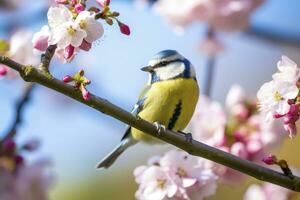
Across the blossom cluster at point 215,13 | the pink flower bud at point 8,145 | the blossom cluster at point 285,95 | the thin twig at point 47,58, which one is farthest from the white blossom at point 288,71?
the blossom cluster at point 215,13

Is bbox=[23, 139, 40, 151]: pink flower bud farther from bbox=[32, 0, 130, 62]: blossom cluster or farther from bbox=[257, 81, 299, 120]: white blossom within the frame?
bbox=[257, 81, 299, 120]: white blossom

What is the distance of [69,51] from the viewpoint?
1199 millimetres

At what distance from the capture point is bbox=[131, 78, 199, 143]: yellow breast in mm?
1552

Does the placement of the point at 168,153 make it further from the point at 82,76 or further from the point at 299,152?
the point at 299,152

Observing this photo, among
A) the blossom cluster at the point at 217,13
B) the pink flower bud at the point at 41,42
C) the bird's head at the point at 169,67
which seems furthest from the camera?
the blossom cluster at the point at 217,13

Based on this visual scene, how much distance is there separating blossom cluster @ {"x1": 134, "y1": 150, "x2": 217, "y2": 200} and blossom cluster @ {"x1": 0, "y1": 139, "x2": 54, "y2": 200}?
13.4 inches

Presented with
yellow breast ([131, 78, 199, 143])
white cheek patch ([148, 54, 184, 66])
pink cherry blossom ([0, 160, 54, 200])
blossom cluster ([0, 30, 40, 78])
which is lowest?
pink cherry blossom ([0, 160, 54, 200])

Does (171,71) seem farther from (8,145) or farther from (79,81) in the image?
(79,81)

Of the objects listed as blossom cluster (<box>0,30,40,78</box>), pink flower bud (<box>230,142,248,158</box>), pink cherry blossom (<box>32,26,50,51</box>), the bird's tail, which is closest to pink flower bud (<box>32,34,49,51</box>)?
pink cherry blossom (<box>32,26,50,51</box>)

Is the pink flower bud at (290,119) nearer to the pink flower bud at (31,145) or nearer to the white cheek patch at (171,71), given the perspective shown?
the white cheek patch at (171,71)

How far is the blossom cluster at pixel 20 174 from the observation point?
1.73m

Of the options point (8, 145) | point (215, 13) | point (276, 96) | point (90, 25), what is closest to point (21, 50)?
point (8, 145)

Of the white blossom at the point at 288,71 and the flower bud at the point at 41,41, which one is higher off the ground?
the white blossom at the point at 288,71

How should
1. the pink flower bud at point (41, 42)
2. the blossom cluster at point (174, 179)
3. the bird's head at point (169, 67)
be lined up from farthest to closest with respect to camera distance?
the bird's head at point (169, 67), the blossom cluster at point (174, 179), the pink flower bud at point (41, 42)
